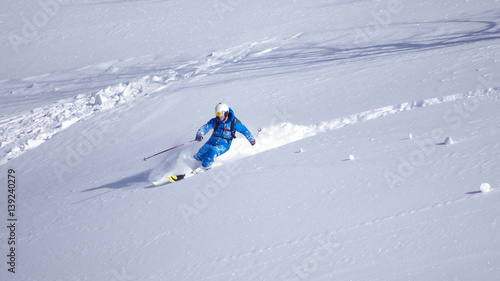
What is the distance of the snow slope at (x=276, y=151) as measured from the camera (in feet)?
9.96

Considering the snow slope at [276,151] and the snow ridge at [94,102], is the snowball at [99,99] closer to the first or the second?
the snow ridge at [94,102]

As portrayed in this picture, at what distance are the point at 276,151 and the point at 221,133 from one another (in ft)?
3.88

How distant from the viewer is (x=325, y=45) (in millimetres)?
11008

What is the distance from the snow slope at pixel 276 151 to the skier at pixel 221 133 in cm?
25

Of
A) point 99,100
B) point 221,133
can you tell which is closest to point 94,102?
point 99,100

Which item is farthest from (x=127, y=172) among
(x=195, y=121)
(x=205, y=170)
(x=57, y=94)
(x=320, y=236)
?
(x=57, y=94)

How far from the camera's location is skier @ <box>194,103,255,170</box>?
6.11m

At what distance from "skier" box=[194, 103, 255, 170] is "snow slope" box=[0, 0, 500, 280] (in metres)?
0.25

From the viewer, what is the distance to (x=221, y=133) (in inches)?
248

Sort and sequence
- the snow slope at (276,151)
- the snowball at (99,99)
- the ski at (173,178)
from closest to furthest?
the snow slope at (276,151) → the ski at (173,178) → the snowball at (99,99)

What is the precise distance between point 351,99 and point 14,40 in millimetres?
16568

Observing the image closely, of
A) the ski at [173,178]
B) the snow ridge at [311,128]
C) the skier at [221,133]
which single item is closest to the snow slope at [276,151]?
the snow ridge at [311,128]

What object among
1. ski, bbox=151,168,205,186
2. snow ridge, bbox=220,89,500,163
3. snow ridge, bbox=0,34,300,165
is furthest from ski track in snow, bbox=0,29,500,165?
ski, bbox=151,168,205,186

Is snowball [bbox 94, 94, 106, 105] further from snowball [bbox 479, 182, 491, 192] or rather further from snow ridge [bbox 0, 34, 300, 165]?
snowball [bbox 479, 182, 491, 192]
